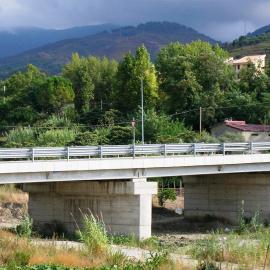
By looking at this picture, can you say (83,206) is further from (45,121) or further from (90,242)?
(45,121)

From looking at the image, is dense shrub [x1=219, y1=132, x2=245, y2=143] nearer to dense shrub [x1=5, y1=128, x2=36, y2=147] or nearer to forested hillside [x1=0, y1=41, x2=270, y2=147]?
forested hillside [x1=0, y1=41, x2=270, y2=147]

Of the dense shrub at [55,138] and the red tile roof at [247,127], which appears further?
the red tile roof at [247,127]

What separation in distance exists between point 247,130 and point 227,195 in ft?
89.5

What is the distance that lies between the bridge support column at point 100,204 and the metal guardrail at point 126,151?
175cm

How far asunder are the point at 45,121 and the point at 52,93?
Answer: 827 cm

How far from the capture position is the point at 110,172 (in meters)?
37.5

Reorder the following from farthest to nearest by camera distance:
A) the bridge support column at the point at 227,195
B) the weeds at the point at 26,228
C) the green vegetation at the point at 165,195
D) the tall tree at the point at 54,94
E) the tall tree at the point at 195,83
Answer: the tall tree at the point at 54,94, the tall tree at the point at 195,83, the green vegetation at the point at 165,195, the bridge support column at the point at 227,195, the weeds at the point at 26,228

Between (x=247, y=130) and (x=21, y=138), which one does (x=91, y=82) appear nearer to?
(x=21, y=138)

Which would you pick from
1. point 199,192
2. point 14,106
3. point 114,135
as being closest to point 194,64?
point 114,135

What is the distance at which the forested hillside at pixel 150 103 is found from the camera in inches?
3076

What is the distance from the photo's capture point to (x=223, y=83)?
92.8m

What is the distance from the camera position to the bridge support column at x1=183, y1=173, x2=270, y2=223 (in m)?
47.8

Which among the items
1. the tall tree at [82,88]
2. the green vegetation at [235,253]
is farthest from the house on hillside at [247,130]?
the green vegetation at [235,253]

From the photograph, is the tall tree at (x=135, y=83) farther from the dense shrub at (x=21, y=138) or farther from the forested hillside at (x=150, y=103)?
the dense shrub at (x=21, y=138)
